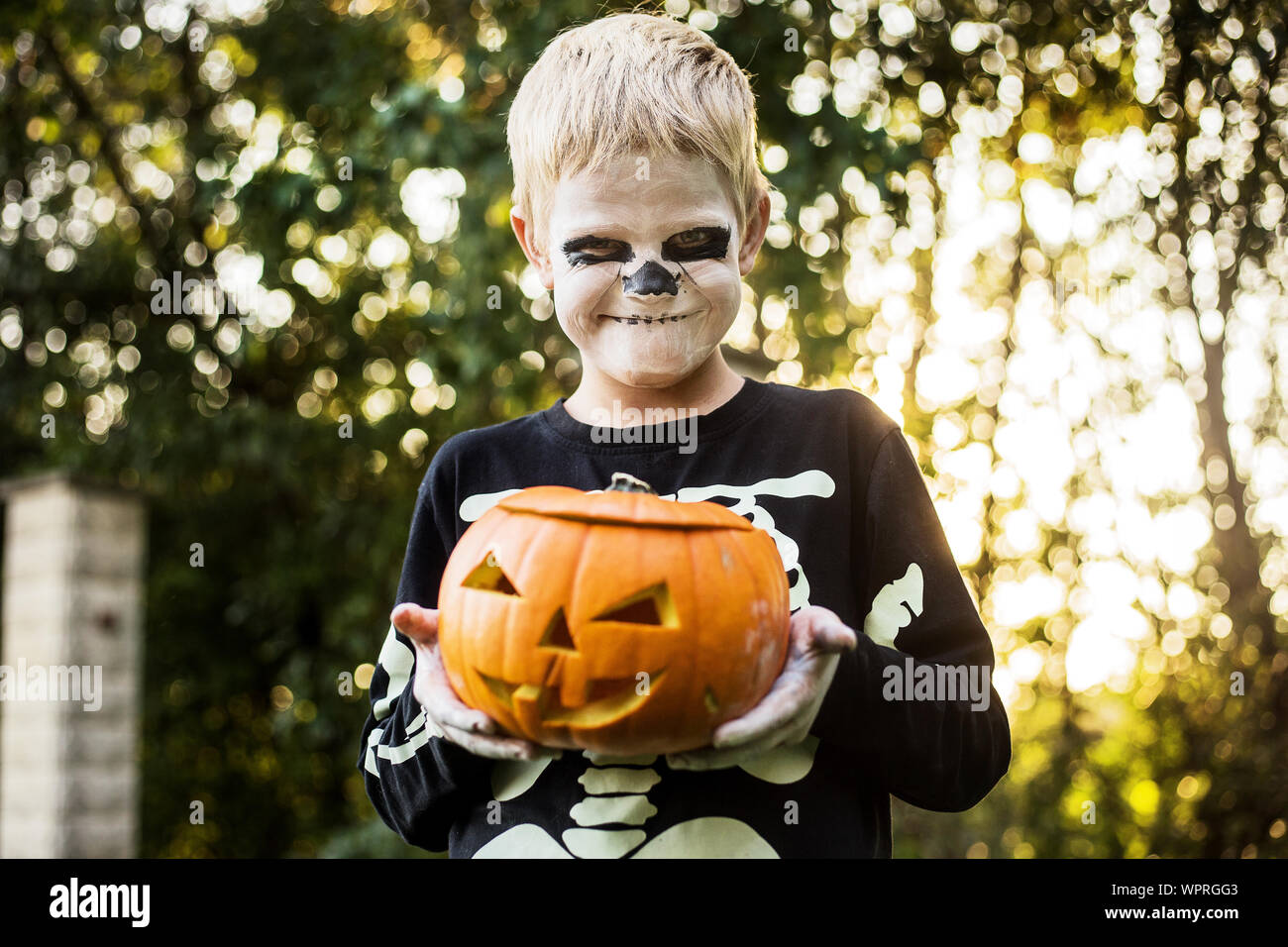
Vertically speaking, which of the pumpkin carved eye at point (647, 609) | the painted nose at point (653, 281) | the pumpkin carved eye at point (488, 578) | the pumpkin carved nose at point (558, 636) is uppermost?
the painted nose at point (653, 281)

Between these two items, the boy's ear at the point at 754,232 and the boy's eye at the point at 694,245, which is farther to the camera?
the boy's ear at the point at 754,232

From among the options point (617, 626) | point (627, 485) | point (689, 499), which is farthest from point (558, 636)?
point (689, 499)

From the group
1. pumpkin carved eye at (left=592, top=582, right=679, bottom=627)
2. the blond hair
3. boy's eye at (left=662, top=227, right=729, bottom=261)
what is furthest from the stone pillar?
pumpkin carved eye at (left=592, top=582, right=679, bottom=627)

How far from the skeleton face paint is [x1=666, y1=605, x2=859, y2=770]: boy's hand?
0.43 m

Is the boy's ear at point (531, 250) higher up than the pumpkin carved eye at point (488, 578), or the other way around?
the boy's ear at point (531, 250)

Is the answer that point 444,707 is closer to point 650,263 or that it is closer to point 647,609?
point 647,609

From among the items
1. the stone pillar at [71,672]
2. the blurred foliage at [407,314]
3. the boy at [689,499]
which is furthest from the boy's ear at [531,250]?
the stone pillar at [71,672]

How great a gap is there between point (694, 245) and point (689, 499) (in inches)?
13.5

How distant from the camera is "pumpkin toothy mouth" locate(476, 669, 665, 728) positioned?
1214 millimetres

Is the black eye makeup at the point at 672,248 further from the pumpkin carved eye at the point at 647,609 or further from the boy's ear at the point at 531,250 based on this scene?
the pumpkin carved eye at the point at 647,609

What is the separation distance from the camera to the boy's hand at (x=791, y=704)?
3.90ft

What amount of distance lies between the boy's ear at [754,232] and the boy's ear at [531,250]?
0.29 m

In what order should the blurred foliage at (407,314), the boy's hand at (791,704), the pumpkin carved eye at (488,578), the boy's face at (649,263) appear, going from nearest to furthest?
1. the boy's hand at (791,704)
2. the pumpkin carved eye at (488,578)
3. the boy's face at (649,263)
4. the blurred foliage at (407,314)
